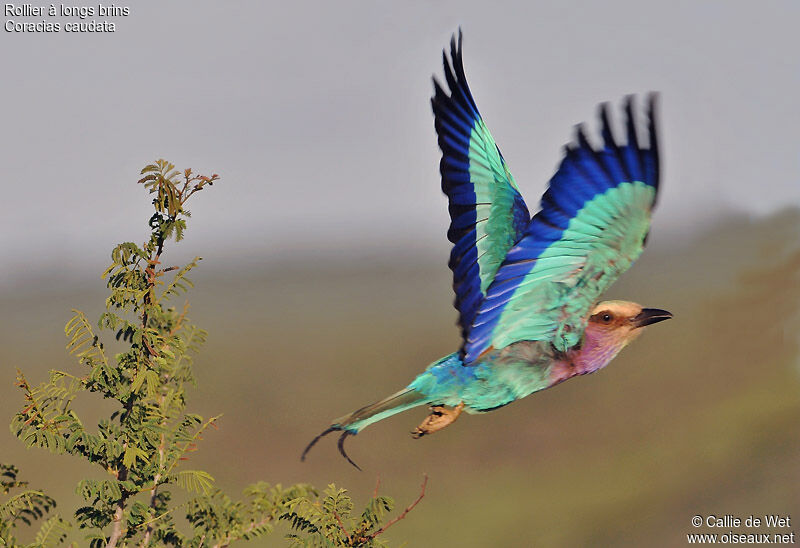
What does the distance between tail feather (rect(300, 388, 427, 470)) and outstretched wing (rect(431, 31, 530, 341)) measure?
52 centimetres

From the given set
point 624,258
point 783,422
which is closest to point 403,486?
point 783,422

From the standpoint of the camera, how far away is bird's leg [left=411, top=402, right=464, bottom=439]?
3799 millimetres

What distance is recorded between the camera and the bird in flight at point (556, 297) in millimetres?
3768

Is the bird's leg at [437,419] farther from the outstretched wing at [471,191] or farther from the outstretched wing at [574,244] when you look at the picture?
the outstretched wing at [471,191]

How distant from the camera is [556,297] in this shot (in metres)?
3.88

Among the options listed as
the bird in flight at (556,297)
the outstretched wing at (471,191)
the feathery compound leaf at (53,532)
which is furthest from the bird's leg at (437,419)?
the feathery compound leaf at (53,532)

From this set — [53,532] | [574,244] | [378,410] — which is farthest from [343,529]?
[574,244]

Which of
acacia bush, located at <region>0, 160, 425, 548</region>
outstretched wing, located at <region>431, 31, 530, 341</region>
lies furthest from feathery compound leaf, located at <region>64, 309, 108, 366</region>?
outstretched wing, located at <region>431, 31, 530, 341</region>

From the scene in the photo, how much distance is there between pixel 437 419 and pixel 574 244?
0.94m

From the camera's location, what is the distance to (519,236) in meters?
4.45

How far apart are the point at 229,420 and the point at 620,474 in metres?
8.72

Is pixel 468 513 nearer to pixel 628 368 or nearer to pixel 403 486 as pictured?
pixel 403 486

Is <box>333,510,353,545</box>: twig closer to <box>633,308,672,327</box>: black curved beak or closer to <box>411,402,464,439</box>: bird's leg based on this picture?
<box>411,402,464,439</box>: bird's leg

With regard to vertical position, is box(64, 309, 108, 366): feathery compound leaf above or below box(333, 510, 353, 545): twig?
above
